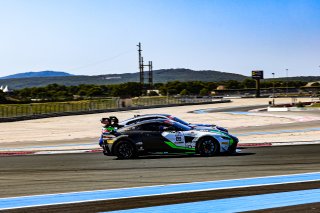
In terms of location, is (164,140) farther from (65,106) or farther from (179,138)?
(65,106)

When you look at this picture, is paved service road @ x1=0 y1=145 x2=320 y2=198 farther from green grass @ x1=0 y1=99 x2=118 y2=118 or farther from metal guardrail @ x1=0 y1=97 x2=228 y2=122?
metal guardrail @ x1=0 y1=97 x2=228 y2=122

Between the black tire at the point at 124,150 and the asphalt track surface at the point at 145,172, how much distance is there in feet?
1.19

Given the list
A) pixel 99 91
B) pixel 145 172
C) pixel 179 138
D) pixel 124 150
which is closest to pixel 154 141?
pixel 179 138

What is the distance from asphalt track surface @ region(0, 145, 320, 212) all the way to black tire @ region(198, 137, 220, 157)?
29 cm

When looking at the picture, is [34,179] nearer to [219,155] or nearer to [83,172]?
[83,172]

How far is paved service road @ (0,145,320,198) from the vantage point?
417 inches

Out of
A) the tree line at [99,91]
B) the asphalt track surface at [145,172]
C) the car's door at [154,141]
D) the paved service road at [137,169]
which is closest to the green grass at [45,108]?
the asphalt track surface at [145,172]

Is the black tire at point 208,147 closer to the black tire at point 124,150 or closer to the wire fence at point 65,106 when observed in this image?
the black tire at point 124,150

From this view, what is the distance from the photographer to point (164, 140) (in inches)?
578

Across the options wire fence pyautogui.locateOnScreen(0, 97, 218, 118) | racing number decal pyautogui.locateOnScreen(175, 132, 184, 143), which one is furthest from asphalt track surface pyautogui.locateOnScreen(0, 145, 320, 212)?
wire fence pyautogui.locateOnScreen(0, 97, 218, 118)

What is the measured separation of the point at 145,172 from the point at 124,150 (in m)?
3.00

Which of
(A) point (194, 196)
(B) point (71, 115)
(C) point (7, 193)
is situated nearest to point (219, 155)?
(A) point (194, 196)

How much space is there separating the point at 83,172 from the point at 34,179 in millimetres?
1399

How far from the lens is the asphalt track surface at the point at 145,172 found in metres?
9.00
